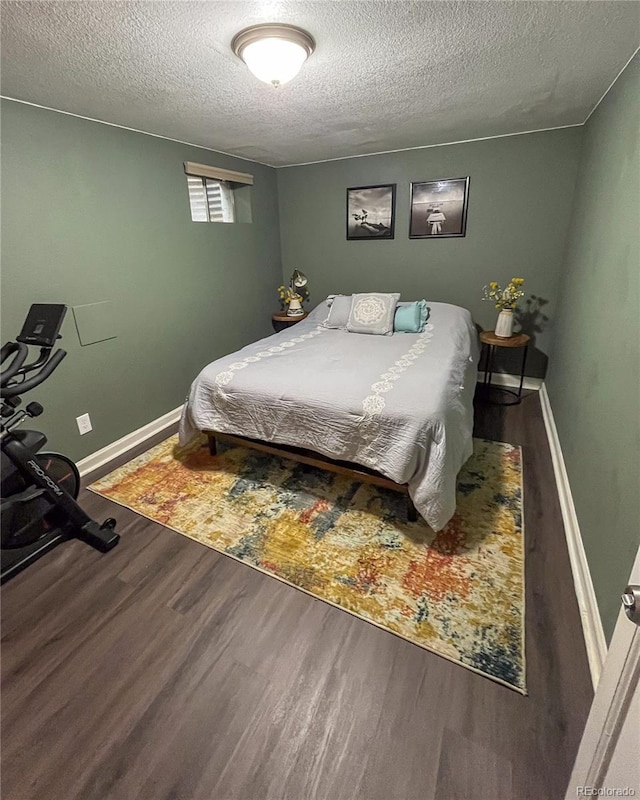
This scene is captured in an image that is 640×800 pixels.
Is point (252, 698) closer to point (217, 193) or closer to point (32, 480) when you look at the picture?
point (32, 480)

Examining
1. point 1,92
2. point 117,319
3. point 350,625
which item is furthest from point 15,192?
point 350,625

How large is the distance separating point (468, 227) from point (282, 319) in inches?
76.9

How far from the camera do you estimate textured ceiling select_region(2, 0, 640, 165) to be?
1.33 metres

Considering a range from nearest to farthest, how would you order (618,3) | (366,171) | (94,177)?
(618,3) → (94,177) → (366,171)

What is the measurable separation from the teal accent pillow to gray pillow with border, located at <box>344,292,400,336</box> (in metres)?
0.05

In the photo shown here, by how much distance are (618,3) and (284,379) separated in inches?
78.4

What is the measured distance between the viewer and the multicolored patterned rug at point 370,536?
152 centimetres

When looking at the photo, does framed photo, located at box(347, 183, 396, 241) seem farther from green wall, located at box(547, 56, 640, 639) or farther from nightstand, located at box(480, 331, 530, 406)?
green wall, located at box(547, 56, 640, 639)

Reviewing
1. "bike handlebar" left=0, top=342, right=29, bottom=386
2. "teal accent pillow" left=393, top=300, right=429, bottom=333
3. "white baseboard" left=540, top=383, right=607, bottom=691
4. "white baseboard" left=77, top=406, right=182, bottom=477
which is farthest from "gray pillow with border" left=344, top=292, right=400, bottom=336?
"bike handlebar" left=0, top=342, right=29, bottom=386

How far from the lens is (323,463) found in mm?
2230

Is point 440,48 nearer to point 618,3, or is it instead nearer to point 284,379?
point 618,3

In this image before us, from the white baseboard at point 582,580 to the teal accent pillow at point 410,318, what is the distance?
1.34 meters

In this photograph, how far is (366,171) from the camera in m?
3.66

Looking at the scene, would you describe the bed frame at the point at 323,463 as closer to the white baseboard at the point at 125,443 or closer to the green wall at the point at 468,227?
the white baseboard at the point at 125,443
